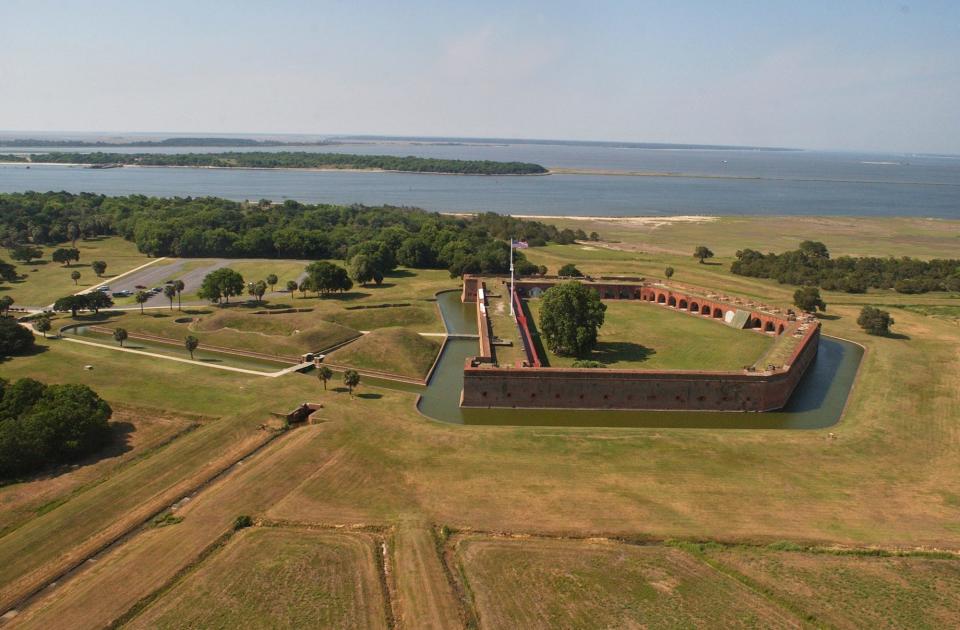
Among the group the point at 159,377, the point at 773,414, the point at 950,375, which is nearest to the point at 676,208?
the point at 950,375

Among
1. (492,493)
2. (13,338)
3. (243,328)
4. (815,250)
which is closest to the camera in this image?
(492,493)

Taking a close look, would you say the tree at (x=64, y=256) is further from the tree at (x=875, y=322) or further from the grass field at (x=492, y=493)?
the tree at (x=875, y=322)

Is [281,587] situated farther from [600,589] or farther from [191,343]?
[191,343]

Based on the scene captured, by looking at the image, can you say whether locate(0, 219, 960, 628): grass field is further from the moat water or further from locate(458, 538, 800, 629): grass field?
the moat water

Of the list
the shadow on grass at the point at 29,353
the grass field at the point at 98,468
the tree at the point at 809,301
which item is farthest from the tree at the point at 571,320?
the shadow on grass at the point at 29,353

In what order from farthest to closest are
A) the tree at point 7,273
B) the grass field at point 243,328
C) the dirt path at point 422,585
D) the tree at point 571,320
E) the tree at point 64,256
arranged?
the tree at point 64,256 < the tree at point 7,273 < the grass field at point 243,328 < the tree at point 571,320 < the dirt path at point 422,585

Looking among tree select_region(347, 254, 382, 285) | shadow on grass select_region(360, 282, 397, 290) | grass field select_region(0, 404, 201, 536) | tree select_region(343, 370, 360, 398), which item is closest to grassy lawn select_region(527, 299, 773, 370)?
tree select_region(343, 370, 360, 398)

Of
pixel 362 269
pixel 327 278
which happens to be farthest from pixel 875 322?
pixel 327 278
